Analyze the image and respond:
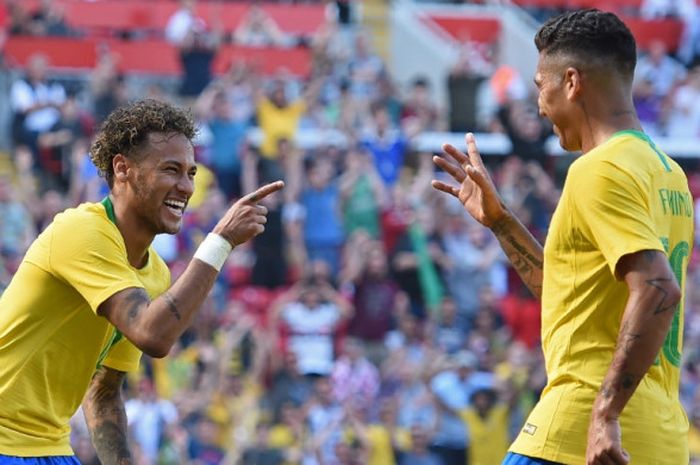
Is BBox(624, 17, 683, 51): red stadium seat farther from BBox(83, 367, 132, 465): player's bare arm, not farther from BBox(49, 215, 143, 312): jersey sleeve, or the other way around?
BBox(49, 215, 143, 312): jersey sleeve

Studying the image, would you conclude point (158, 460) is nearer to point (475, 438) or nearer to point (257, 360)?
point (257, 360)

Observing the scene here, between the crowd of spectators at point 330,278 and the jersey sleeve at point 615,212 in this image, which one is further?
the crowd of spectators at point 330,278

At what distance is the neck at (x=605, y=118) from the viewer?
4.75 metres

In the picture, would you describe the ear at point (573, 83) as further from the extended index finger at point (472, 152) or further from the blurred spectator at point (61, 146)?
the blurred spectator at point (61, 146)

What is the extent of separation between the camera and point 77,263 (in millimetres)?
5066

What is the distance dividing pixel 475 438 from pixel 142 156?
7.95m

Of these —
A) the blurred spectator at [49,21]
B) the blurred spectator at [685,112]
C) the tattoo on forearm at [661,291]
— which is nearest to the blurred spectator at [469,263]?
the blurred spectator at [685,112]

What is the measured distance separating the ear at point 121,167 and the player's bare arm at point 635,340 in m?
1.88

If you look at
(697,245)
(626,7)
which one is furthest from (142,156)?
(626,7)

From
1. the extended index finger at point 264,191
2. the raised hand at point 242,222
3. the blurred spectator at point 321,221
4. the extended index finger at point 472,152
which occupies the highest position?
the extended index finger at point 472,152

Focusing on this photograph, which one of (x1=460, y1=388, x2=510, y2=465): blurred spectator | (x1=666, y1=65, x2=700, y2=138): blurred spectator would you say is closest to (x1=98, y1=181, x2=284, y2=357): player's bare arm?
(x1=460, y1=388, x2=510, y2=465): blurred spectator

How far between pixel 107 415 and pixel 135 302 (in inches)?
38.6

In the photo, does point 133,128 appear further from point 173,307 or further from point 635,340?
point 635,340

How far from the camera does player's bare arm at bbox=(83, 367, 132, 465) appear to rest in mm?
5742
